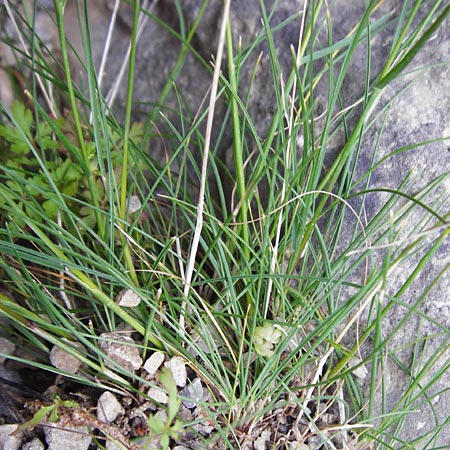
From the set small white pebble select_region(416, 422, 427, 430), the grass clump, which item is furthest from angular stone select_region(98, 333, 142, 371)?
small white pebble select_region(416, 422, 427, 430)

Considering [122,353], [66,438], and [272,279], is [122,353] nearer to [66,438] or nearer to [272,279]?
[66,438]

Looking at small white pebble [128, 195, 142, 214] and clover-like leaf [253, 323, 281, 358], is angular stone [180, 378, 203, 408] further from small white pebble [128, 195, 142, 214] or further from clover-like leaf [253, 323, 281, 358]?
small white pebble [128, 195, 142, 214]

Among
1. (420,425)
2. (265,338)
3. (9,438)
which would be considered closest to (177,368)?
(265,338)

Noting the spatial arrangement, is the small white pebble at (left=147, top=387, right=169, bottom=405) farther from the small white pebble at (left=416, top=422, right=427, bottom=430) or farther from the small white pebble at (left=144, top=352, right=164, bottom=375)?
the small white pebble at (left=416, top=422, right=427, bottom=430)

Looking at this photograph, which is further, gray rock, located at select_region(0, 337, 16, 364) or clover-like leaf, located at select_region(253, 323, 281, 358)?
gray rock, located at select_region(0, 337, 16, 364)

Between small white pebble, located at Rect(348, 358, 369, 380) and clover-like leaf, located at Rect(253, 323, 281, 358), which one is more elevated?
clover-like leaf, located at Rect(253, 323, 281, 358)

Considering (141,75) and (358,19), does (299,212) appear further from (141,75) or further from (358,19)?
(141,75)

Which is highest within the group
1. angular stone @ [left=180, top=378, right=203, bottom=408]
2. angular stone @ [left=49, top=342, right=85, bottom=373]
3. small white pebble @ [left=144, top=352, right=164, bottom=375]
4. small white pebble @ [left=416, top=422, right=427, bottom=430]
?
small white pebble @ [left=144, top=352, right=164, bottom=375]
